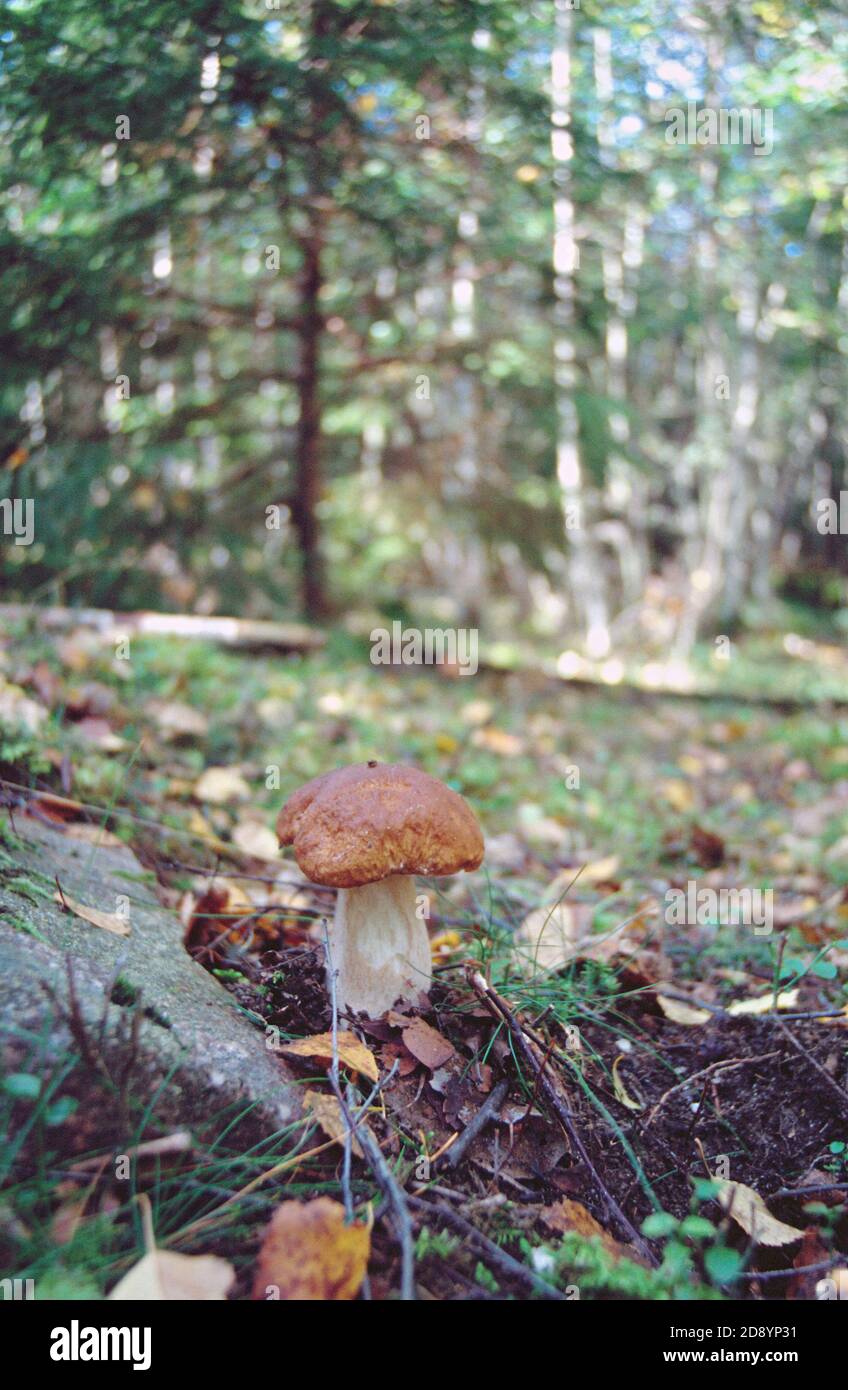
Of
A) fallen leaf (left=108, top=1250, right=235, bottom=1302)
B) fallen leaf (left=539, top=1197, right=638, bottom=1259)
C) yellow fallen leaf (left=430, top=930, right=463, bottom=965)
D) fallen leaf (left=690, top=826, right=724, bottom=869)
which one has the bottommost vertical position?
fallen leaf (left=690, top=826, right=724, bottom=869)

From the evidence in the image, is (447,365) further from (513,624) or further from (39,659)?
(513,624)

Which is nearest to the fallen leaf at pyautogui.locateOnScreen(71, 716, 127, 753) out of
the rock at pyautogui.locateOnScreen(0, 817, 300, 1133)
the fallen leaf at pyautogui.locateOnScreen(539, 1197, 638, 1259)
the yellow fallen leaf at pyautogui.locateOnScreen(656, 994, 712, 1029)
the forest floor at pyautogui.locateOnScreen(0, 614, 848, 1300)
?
the forest floor at pyautogui.locateOnScreen(0, 614, 848, 1300)

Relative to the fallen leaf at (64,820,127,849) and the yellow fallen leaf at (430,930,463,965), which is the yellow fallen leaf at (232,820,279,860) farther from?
the yellow fallen leaf at (430,930,463,965)

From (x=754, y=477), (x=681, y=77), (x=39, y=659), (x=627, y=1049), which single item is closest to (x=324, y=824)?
(x=627, y=1049)

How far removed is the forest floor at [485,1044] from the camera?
4.78 ft

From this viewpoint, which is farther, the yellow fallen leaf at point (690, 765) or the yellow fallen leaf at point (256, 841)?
the yellow fallen leaf at point (690, 765)

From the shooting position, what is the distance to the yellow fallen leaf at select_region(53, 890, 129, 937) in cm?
203

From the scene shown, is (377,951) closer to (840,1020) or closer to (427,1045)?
(427,1045)

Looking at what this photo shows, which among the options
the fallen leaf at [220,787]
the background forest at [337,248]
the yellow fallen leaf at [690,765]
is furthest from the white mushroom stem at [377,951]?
the yellow fallen leaf at [690,765]

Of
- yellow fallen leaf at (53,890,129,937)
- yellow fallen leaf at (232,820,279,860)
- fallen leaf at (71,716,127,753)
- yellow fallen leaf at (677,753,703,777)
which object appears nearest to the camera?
yellow fallen leaf at (53,890,129,937)

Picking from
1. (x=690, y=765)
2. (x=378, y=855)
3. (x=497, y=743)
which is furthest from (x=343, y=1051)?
(x=690, y=765)

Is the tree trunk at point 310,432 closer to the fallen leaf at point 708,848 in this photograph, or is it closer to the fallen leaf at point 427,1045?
the fallen leaf at point 708,848

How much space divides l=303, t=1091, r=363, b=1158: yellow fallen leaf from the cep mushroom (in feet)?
1.10

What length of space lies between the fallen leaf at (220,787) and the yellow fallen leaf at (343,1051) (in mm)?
1823
